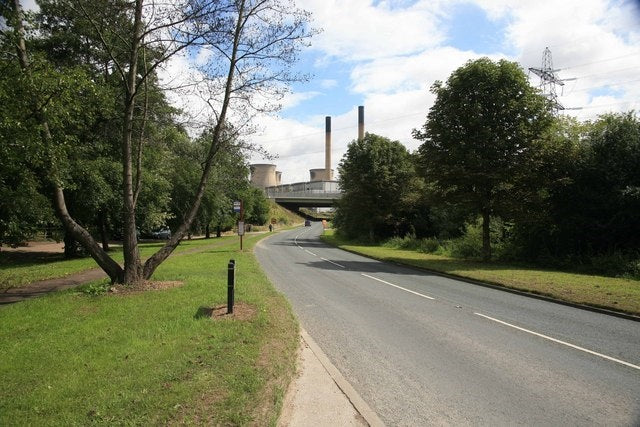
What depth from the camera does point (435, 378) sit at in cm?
589

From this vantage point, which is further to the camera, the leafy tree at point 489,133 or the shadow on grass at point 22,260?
the shadow on grass at point 22,260

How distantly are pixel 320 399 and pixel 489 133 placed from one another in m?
18.2

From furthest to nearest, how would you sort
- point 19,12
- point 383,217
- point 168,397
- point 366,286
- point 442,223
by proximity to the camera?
point 383,217 → point 442,223 → point 366,286 → point 19,12 → point 168,397

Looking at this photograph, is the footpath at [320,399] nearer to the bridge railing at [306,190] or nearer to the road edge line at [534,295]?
the road edge line at [534,295]

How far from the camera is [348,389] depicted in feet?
17.8

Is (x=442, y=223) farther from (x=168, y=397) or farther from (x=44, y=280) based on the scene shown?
(x=168, y=397)

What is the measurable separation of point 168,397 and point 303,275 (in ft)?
43.1

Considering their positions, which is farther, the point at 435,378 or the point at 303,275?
the point at 303,275

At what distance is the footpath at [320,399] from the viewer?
4598 mm

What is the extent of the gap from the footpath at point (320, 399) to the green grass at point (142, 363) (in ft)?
0.57

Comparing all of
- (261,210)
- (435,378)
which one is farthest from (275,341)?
(261,210)

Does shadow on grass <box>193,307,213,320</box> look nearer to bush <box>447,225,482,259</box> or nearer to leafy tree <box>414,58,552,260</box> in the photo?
leafy tree <box>414,58,552,260</box>

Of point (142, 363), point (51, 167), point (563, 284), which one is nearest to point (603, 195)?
point (563, 284)

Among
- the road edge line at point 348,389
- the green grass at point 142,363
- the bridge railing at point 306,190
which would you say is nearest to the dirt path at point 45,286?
the green grass at point 142,363
